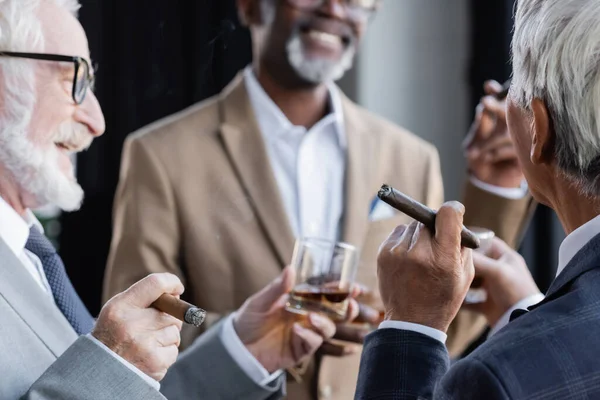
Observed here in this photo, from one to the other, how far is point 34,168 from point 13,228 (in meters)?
0.07

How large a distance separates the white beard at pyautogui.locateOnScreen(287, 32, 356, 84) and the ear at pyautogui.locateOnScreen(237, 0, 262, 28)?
0.24ft

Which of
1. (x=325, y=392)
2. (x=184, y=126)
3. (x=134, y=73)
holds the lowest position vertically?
(x=325, y=392)

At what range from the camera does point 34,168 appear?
108cm

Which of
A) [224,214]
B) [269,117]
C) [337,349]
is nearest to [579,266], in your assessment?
[337,349]

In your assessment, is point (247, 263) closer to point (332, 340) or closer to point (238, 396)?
point (332, 340)

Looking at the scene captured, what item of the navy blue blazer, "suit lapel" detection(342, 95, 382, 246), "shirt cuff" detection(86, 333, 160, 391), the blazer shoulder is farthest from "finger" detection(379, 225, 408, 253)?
the blazer shoulder

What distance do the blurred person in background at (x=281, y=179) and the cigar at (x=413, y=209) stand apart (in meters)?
0.48

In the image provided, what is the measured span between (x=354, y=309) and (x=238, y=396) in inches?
7.8

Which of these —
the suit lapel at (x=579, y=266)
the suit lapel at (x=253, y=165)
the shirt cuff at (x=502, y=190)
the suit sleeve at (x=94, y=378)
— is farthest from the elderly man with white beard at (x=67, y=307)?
the shirt cuff at (x=502, y=190)

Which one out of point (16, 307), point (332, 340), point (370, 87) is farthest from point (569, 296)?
point (370, 87)

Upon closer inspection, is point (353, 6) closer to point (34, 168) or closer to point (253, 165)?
point (253, 165)

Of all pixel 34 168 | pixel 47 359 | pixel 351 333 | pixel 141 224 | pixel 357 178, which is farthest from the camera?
pixel 357 178

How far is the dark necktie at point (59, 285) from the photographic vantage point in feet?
3.59

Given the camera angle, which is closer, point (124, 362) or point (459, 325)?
point (124, 362)
